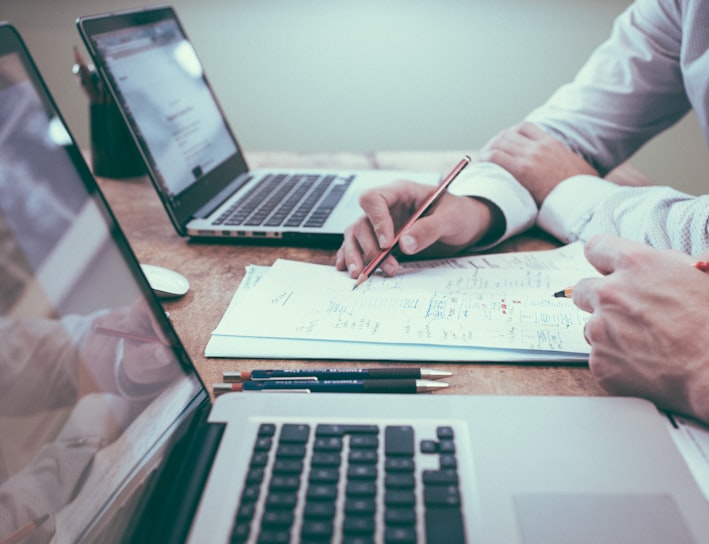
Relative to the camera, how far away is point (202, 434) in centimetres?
41

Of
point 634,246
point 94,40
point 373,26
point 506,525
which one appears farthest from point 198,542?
point 373,26

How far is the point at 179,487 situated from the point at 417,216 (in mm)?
436

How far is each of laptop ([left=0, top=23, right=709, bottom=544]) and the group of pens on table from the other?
0.13 ft

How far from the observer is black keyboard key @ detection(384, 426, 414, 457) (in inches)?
14.7

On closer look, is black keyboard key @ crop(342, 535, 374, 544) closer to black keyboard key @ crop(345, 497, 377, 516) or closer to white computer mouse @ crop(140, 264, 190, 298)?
black keyboard key @ crop(345, 497, 377, 516)

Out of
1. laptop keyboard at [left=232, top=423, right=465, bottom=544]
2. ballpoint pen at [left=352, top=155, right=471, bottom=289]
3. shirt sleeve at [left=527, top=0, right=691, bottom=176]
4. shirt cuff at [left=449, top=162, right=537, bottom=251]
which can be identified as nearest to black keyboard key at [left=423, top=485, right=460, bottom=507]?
laptop keyboard at [left=232, top=423, right=465, bottom=544]

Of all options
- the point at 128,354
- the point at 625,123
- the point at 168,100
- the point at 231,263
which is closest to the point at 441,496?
the point at 128,354

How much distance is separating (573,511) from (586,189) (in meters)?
0.58

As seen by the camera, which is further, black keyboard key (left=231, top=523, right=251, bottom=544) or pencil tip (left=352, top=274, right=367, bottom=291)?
pencil tip (left=352, top=274, right=367, bottom=291)

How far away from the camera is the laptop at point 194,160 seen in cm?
80

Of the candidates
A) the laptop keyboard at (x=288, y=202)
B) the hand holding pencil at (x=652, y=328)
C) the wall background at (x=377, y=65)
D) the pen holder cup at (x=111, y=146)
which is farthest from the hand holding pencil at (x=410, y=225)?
the wall background at (x=377, y=65)

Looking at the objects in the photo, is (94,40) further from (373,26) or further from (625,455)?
(373,26)

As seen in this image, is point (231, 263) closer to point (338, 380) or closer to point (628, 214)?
point (338, 380)

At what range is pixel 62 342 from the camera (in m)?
0.34
